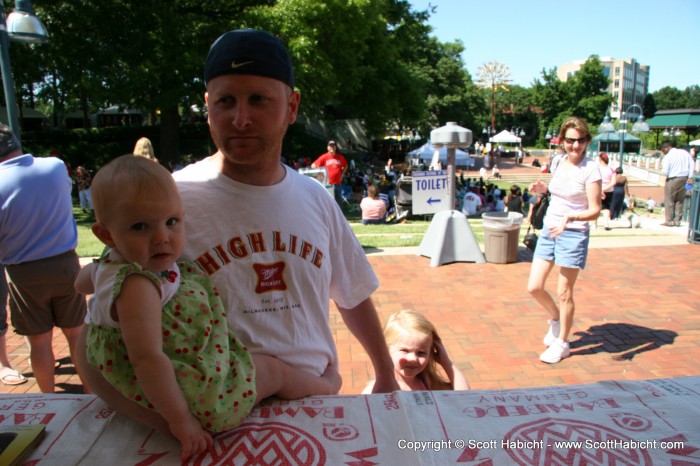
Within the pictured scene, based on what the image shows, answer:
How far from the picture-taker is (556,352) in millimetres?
4273

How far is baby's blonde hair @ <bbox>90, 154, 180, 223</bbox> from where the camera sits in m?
1.17

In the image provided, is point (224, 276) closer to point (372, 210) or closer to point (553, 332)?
point (553, 332)

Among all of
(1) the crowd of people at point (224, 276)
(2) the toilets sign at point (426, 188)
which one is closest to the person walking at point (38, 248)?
(1) the crowd of people at point (224, 276)

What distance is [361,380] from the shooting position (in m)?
3.92

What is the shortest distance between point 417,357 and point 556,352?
7.47 ft

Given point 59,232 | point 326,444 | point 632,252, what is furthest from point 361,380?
point 632,252

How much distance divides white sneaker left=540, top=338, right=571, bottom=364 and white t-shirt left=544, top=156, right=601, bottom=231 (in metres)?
1.03

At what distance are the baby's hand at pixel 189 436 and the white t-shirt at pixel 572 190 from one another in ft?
12.1

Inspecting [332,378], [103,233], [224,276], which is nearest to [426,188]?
[332,378]

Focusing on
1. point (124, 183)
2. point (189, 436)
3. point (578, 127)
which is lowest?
point (189, 436)

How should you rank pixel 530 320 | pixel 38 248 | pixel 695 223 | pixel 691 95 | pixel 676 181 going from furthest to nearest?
1. pixel 691 95
2. pixel 676 181
3. pixel 695 223
4. pixel 530 320
5. pixel 38 248

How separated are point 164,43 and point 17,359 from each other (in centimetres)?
1413

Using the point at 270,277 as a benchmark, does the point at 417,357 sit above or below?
below

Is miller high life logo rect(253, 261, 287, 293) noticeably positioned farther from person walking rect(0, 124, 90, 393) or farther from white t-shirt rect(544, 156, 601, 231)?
white t-shirt rect(544, 156, 601, 231)
